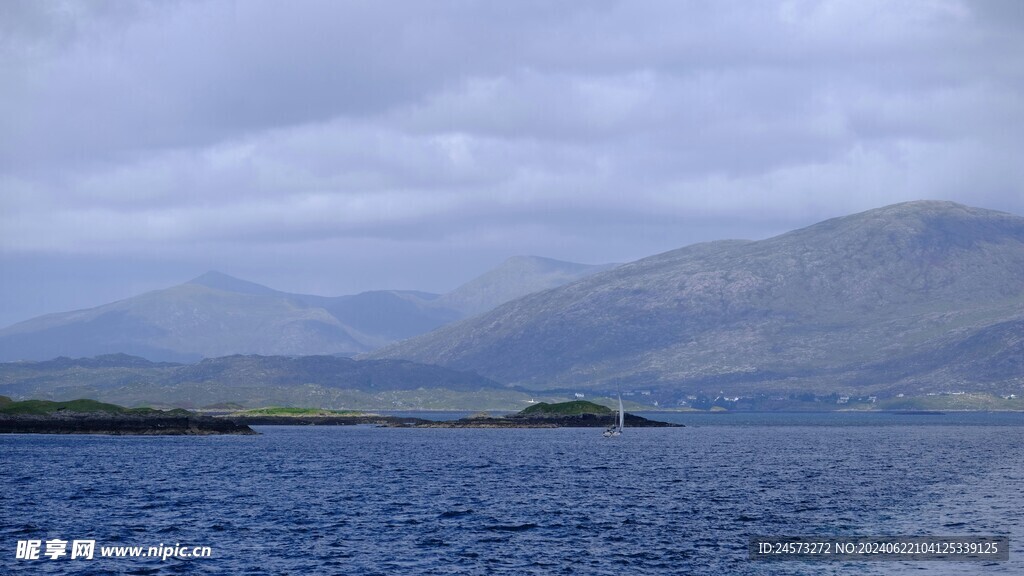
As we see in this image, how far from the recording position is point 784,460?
18188cm

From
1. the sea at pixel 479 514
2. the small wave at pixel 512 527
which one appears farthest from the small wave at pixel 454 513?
the small wave at pixel 512 527

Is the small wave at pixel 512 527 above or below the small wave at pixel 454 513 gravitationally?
below

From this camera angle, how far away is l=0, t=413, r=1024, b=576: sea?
76062 millimetres

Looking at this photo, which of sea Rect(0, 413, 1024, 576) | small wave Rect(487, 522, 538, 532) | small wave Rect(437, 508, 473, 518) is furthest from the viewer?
small wave Rect(437, 508, 473, 518)

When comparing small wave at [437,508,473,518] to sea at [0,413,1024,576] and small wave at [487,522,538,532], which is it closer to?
sea at [0,413,1024,576]

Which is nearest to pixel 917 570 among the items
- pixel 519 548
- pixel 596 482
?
pixel 519 548

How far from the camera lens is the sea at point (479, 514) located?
76.1 metres

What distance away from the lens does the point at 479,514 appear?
342 ft

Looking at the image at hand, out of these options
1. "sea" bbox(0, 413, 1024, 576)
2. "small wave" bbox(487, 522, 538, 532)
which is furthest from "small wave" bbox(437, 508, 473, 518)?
"small wave" bbox(487, 522, 538, 532)

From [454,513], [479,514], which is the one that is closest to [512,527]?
[479,514]

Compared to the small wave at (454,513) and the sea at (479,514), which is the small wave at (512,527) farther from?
the small wave at (454,513)

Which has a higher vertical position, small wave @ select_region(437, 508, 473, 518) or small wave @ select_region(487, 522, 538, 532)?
small wave @ select_region(437, 508, 473, 518)

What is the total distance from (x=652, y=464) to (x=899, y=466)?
37.5 metres

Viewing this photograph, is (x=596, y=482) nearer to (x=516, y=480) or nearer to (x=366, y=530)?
(x=516, y=480)
